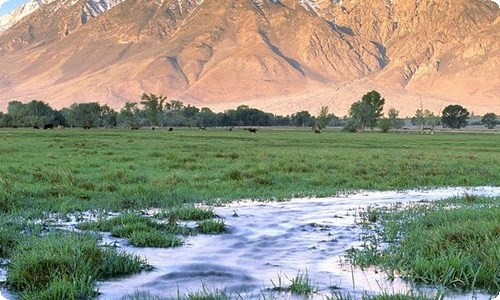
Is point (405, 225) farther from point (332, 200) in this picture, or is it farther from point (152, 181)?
point (152, 181)

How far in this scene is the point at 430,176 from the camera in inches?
1117

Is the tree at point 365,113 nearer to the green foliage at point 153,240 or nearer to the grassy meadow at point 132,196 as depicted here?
the grassy meadow at point 132,196

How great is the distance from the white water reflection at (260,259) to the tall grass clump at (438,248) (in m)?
0.42

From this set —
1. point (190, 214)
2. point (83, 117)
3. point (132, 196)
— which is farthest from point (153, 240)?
point (83, 117)

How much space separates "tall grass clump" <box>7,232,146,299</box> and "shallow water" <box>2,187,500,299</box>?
29 centimetres

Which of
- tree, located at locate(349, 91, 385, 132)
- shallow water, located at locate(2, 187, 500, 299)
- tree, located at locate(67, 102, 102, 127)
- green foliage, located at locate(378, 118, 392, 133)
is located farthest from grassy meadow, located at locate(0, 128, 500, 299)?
tree, located at locate(349, 91, 385, 132)

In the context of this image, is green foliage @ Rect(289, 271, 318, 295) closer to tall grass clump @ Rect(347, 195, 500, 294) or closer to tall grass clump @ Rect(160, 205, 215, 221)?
tall grass clump @ Rect(347, 195, 500, 294)

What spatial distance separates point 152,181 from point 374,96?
588ft

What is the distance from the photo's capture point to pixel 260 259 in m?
10.5

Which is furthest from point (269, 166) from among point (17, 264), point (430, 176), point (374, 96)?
point (374, 96)

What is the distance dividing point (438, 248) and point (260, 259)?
332 cm

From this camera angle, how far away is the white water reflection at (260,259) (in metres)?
8.59

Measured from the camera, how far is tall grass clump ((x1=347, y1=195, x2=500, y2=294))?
8680 mm

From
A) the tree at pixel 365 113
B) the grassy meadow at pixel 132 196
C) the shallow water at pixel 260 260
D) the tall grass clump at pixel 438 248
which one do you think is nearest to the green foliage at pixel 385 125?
the tree at pixel 365 113
